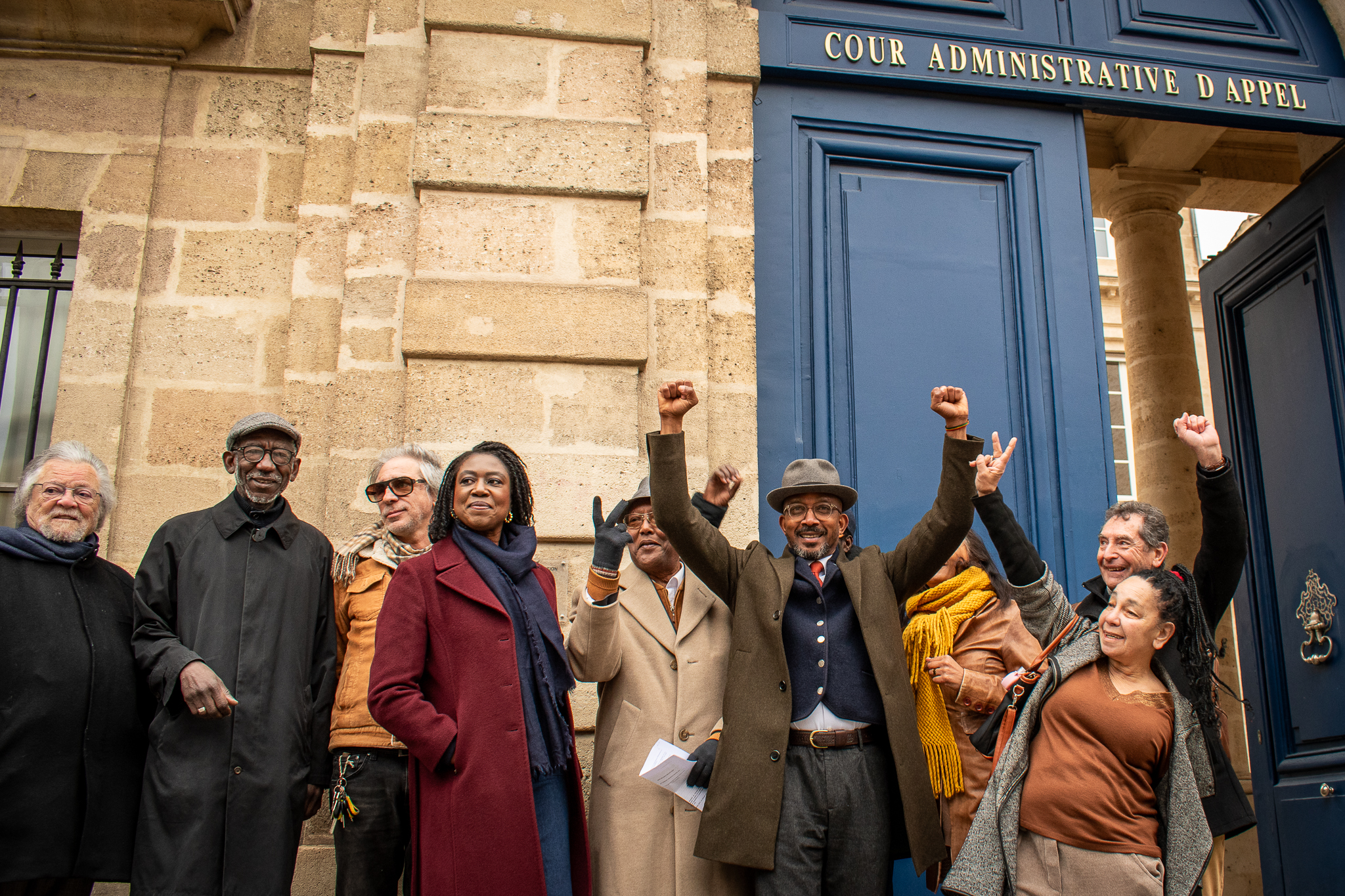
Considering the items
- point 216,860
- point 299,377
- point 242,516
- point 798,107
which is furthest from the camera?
point 798,107

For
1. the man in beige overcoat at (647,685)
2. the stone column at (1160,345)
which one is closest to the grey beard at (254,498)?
the man in beige overcoat at (647,685)

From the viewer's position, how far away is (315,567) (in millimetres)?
3348

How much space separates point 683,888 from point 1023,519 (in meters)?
2.41

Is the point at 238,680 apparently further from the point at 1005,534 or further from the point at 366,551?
the point at 1005,534

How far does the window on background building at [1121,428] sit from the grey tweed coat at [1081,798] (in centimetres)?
1115

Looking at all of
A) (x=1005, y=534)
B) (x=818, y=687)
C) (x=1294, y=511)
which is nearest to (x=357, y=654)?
(x=818, y=687)

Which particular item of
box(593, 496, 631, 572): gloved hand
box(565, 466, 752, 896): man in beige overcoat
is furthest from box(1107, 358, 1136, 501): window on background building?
box(593, 496, 631, 572): gloved hand

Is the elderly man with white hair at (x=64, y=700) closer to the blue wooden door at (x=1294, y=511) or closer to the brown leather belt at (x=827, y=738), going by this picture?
the brown leather belt at (x=827, y=738)

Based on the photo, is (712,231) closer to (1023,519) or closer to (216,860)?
(1023,519)

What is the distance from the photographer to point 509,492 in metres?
3.28

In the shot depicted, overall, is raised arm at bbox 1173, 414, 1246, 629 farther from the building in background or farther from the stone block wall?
the stone block wall

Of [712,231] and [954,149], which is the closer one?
[712,231]

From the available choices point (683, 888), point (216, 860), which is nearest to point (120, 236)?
point (216, 860)

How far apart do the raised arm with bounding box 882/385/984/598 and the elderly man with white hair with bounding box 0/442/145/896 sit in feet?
7.48
